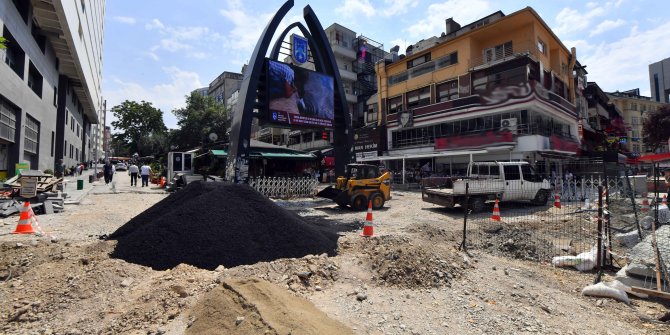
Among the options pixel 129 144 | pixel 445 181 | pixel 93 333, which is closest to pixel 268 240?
pixel 93 333

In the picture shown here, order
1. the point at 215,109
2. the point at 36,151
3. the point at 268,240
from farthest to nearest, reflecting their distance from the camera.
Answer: the point at 215,109
the point at 36,151
the point at 268,240

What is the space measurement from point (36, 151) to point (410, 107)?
28980 millimetres

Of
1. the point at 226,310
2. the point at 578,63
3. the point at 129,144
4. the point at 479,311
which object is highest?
the point at 578,63

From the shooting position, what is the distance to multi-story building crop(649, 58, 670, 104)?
5324cm

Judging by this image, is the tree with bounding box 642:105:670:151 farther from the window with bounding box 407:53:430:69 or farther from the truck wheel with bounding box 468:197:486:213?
the truck wheel with bounding box 468:197:486:213

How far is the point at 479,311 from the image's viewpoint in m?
3.96

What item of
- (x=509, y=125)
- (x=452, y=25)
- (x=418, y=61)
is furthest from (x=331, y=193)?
(x=452, y=25)

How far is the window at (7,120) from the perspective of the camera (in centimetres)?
1408

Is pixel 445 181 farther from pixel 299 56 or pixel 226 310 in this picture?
pixel 226 310

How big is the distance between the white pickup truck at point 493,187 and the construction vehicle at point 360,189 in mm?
1856

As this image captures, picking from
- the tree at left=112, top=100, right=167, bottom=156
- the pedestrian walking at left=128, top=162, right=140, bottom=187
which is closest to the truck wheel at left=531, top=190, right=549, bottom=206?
the pedestrian walking at left=128, top=162, right=140, bottom=187

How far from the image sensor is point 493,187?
12.8 meters

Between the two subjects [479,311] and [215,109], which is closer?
[479,311]

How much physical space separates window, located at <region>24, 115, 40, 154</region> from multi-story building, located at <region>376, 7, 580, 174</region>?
2373 centimetres
